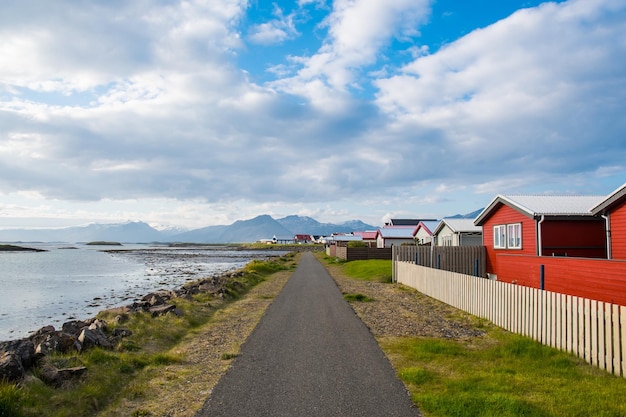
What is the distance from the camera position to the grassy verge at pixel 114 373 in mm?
6754

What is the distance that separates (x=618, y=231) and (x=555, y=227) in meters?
5.44

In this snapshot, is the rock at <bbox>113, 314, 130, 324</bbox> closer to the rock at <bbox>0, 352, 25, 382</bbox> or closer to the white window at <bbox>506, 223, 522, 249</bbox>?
the rock at <bbox>0, 352, 25, 382</bbox>

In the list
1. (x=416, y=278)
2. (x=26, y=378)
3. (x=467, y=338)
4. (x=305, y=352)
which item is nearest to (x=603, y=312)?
(x=467, y=338)

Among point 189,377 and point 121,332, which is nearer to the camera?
point 189,377

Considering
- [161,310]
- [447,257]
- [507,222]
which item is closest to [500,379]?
[161,310]

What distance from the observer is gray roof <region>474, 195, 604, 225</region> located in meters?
23.4

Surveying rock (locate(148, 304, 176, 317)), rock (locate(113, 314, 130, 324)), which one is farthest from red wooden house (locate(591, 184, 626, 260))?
rock (locate(113, 314, 130, 324))

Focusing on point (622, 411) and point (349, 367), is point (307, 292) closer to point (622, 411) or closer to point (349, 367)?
point (349, 367)

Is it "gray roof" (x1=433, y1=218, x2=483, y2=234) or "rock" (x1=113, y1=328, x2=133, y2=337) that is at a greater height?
"gray roof" (x1=433, y1=218, x2=483, y2=234)

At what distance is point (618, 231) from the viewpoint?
18.1m

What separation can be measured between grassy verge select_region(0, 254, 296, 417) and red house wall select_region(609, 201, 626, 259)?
1583 cm

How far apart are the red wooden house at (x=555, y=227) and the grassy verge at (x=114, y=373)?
54.4 feet

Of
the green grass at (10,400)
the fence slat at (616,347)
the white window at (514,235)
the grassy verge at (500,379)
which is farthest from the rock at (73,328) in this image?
the white window at (514,235)

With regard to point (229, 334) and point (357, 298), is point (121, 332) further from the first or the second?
point (357, 298)
